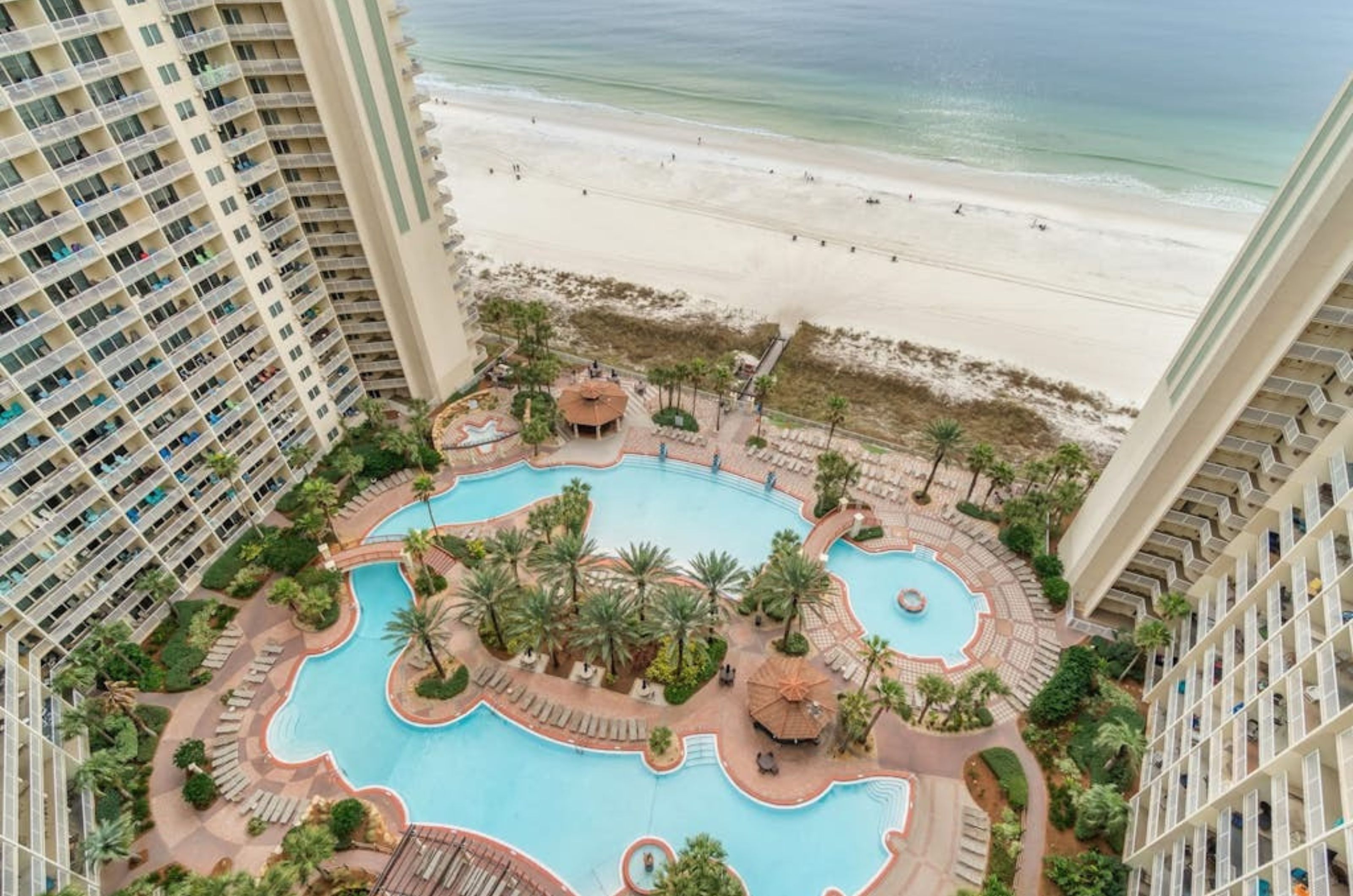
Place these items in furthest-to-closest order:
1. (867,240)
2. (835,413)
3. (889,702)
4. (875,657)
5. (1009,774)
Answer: (867,240) < (835,413) < (875,657) < (1009,774) < (889,702)

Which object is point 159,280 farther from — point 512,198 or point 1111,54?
point 1111,54

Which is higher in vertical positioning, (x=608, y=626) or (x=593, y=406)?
(x=593, y=406)

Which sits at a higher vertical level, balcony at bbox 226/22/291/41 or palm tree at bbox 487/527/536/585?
balcony at bbox 226/22/291/41

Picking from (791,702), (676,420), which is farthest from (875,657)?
(676,420)

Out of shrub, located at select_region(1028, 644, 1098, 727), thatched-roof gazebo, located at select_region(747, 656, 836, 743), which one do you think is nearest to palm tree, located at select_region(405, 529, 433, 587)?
thatched-roof gazebo, located at select_region(747, 656, 836, 743)

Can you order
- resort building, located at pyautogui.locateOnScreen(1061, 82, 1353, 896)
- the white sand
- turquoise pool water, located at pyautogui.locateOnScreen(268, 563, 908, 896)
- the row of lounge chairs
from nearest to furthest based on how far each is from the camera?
resort building, located at pyautogui.locateOnScreen(1061, 82, 1353, 896) → turquoise pool water, located at pyautogui.locateOnScreen(268, 563, 908, 896) → the row of lounge chairs → the white sand

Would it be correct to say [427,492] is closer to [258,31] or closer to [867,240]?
[258,31]

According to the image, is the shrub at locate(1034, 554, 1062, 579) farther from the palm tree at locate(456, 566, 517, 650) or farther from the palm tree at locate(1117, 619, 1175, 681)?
the palm tree at locate(456, 566, 517, 650)
